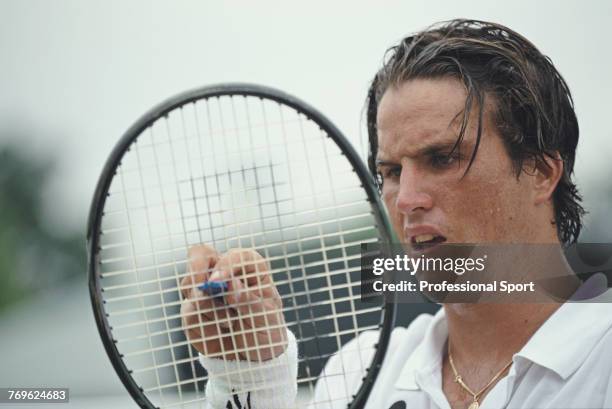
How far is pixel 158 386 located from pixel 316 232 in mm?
503

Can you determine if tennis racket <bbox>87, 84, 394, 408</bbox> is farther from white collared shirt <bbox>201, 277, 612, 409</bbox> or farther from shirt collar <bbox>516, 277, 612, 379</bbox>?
shirt collar <bbox>516, 277, 612, 379</bbox>

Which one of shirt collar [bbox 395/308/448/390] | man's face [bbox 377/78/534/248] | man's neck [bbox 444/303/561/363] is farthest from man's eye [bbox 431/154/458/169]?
shirt collar [bbox 395/308/448/390]

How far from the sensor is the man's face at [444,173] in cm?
198

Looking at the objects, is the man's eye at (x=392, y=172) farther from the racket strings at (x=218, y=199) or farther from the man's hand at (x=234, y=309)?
the man's hand at (x=234, y=309)

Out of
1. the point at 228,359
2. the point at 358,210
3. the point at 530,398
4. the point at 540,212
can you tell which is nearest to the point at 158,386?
the point at 228,359

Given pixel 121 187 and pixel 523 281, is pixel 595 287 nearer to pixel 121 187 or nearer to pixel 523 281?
pixel 523 281

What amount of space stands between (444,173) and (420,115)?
12cm

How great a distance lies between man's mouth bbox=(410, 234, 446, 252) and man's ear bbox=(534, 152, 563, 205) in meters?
0.23

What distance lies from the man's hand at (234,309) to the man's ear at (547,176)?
1.90 feet

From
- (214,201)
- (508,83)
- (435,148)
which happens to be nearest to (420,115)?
(435,148)

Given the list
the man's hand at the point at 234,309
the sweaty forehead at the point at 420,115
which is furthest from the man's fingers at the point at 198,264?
the sweaty forehead at the point at 420,115

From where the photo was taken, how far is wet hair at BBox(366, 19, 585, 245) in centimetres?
203

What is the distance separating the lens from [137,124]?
75.5 inches

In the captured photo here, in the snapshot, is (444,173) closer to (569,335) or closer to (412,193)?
(412,193)
